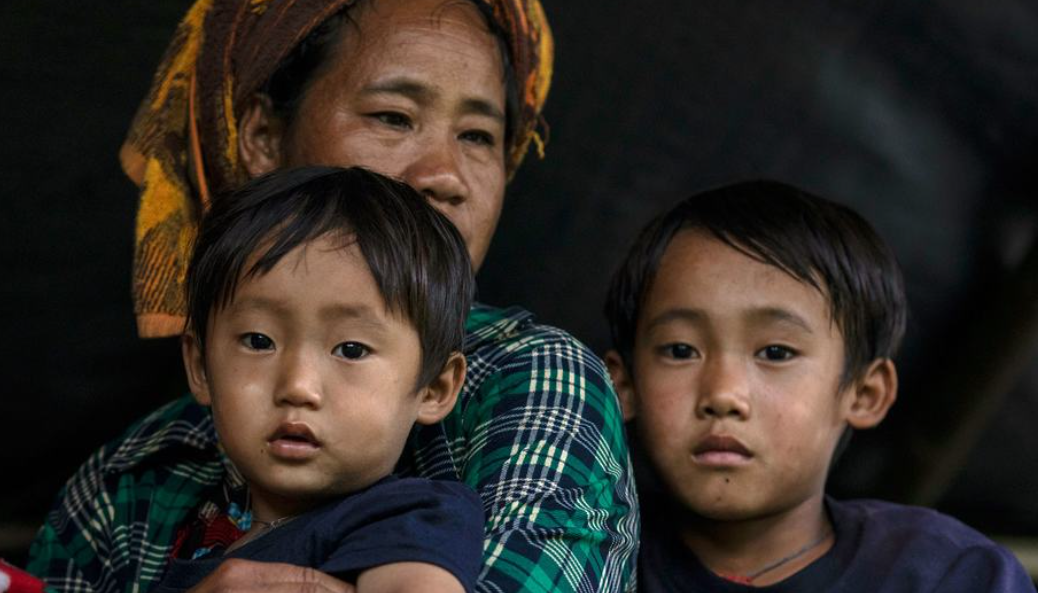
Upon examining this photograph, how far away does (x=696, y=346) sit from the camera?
2082 mm

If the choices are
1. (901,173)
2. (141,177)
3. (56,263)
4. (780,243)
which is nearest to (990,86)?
(901,173)

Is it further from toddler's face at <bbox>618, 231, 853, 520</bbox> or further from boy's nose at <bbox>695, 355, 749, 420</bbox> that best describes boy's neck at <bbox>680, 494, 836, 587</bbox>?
boy's nose at <bbox>695, 355, 749, 420</bbox>

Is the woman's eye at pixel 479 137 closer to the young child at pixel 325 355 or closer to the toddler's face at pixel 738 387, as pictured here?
the toddler's face at pixel 738 387

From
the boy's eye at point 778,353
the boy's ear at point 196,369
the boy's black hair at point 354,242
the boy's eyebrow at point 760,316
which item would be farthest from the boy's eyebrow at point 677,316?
the boy's ear at point 196,369

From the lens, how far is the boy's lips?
148cm

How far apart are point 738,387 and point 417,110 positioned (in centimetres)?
61

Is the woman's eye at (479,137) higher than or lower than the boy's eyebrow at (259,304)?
higher

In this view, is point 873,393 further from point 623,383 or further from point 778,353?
point 623,383

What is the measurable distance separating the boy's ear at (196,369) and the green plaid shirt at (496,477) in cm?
20

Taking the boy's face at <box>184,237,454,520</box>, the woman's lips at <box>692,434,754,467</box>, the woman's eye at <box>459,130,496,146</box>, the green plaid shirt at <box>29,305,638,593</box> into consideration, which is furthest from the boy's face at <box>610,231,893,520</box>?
the boy's face at <box>184,237,454,520</box>

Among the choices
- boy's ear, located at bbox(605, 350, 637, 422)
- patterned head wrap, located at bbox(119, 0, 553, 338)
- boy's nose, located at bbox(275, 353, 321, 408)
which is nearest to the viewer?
boy's nose, located at bbox(275, 353, 321, 408)

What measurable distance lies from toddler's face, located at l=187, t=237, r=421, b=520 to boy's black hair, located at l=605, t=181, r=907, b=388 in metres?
0.75

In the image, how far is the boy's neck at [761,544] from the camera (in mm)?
2104

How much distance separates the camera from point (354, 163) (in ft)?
6.54
